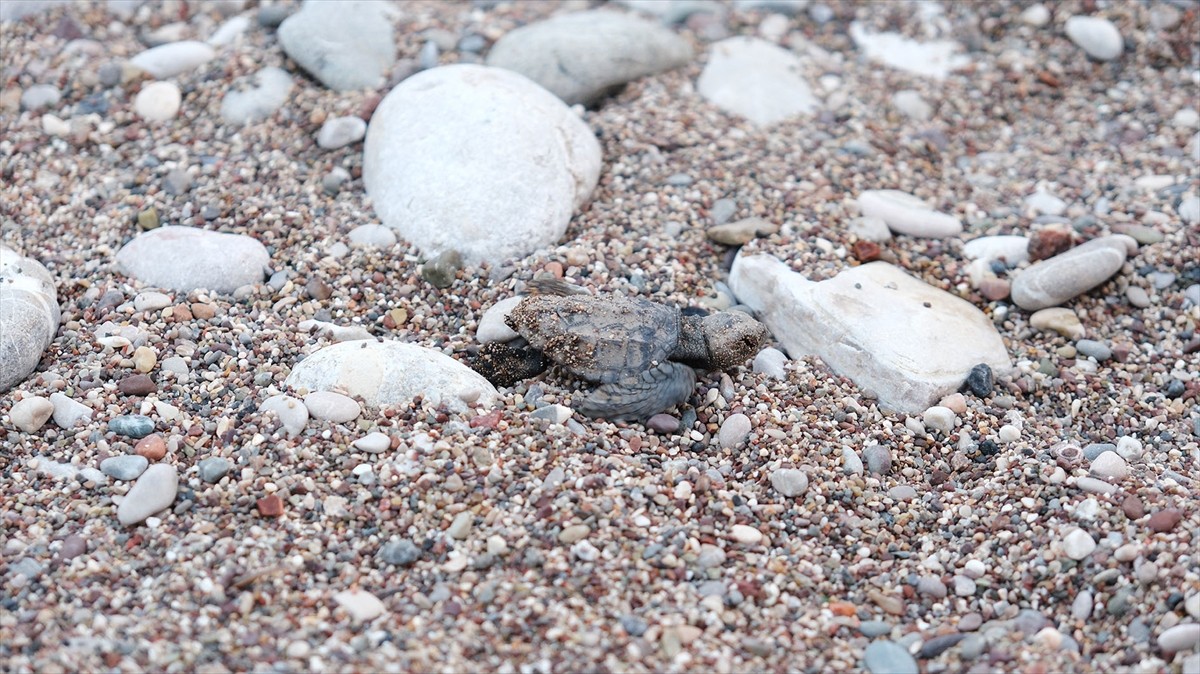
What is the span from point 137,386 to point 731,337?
1.90 m

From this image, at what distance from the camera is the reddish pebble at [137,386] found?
141 inches

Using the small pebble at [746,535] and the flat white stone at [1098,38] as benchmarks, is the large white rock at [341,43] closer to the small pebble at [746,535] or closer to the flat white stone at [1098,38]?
the small pebble at [746,535]

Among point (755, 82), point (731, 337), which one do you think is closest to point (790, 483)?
point (731, 337)

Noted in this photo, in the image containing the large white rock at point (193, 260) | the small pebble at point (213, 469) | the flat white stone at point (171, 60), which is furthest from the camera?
the flat white stone at point (171, 60)

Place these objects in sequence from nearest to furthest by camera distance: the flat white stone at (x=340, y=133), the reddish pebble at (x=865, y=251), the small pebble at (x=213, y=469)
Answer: the small pebble at (x=213, y=469) < the reddish pebble at (x=865, y=251) < the flat white stone at (x=340, y=133)

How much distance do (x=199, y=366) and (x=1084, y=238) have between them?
132 inches

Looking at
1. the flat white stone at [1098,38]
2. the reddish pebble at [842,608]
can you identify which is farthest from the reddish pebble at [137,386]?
the flat white stone at [1098,38]

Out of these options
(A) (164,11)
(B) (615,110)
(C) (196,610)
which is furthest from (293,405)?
(A) (164,11)

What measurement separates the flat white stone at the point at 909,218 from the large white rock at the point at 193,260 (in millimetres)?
2367

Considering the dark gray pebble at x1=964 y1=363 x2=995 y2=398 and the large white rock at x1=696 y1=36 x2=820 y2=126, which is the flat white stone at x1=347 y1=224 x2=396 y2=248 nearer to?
the large white rock at x1=696 y1=36 x2=820 y2=126

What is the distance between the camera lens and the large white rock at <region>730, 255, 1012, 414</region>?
3805 mm

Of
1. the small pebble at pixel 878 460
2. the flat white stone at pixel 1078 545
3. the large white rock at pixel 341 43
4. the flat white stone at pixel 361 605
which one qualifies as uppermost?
the large white rock at pixel 341 43

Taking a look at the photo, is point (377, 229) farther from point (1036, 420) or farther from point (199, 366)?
point (1036, 420)

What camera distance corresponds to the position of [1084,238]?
14.8ft
